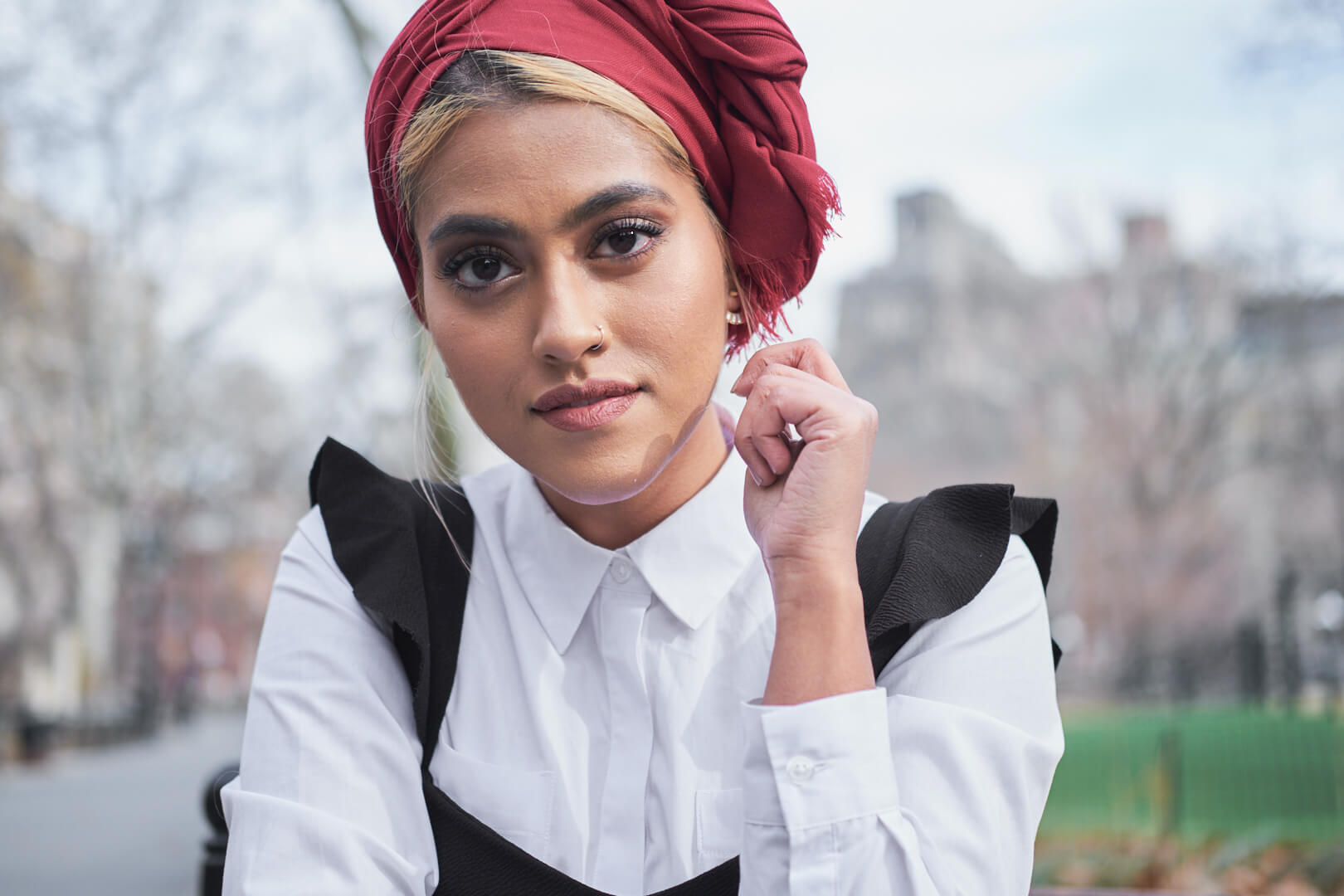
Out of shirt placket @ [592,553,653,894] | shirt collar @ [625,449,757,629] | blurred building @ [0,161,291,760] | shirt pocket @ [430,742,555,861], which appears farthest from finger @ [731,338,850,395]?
blurred building @ [0,161,291,760]

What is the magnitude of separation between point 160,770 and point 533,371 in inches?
709

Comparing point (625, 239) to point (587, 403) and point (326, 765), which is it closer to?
point (587, 403)

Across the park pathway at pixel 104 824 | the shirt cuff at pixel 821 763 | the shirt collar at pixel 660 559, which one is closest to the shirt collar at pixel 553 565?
the shirt collar at pixel 660 559

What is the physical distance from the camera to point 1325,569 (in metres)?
26.0

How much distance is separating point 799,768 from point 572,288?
658 mm

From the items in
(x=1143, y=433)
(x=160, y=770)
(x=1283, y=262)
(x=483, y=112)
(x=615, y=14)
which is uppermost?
(x=1283, y=262)

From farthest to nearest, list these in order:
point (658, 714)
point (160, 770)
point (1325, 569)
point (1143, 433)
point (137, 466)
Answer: point (1143, 433), point (1325, 569), point (137, 466), point (160, 770), point (658, 714)

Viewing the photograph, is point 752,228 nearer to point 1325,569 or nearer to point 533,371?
point 533,371

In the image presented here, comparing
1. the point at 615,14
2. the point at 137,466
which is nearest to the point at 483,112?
the point at 615,14

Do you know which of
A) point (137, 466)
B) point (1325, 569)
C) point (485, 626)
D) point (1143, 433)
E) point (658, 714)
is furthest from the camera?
point (1143, 433)

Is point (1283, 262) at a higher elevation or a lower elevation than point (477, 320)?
higher

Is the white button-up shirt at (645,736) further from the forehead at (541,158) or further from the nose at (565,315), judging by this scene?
the forehead at (541,158)

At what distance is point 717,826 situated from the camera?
1.54 metres

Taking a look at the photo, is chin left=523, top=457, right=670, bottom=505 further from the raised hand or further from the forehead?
the forehead
